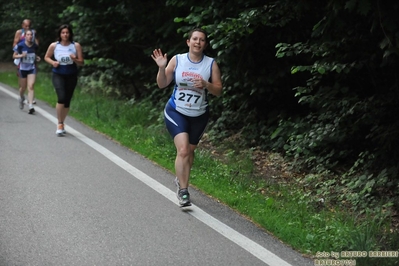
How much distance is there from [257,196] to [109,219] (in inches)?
80.3

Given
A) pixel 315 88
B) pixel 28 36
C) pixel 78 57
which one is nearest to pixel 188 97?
pixel 315 88

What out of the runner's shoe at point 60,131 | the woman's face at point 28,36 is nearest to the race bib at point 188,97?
the runner's shoe at point 60,131

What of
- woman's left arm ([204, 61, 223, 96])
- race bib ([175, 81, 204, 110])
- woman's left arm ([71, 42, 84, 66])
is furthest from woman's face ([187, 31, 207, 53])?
woman's left arm ([71, 42, 84, 66])

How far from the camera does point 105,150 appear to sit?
11328 mm

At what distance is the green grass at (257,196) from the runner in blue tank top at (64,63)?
0.90 meters

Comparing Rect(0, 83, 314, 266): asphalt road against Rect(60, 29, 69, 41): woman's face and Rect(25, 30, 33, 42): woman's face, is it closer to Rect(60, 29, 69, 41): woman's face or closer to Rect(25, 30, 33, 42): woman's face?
Rect(60, 29, 69, 41): woman's face

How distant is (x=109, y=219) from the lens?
7.38 m

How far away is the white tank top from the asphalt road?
1.05 meters

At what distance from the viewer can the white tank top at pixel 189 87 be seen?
8008 mm

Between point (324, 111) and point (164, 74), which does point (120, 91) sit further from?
point (164, 74)

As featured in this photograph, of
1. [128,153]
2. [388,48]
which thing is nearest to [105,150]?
[128,153]

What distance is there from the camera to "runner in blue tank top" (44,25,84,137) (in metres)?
12.8

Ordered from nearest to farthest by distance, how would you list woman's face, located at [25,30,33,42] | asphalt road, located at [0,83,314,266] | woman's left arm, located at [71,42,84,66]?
1. asphalt road, located at [0,83,314,266]
2. woman's left arm, located at [71,42,84,66]
3. woman's face, located at [25,30,33,42]

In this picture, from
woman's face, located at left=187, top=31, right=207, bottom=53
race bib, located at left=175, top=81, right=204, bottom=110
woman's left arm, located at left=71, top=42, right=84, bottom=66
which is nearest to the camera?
woman's face, located at left=187, top=31, right=207, bottom=53
